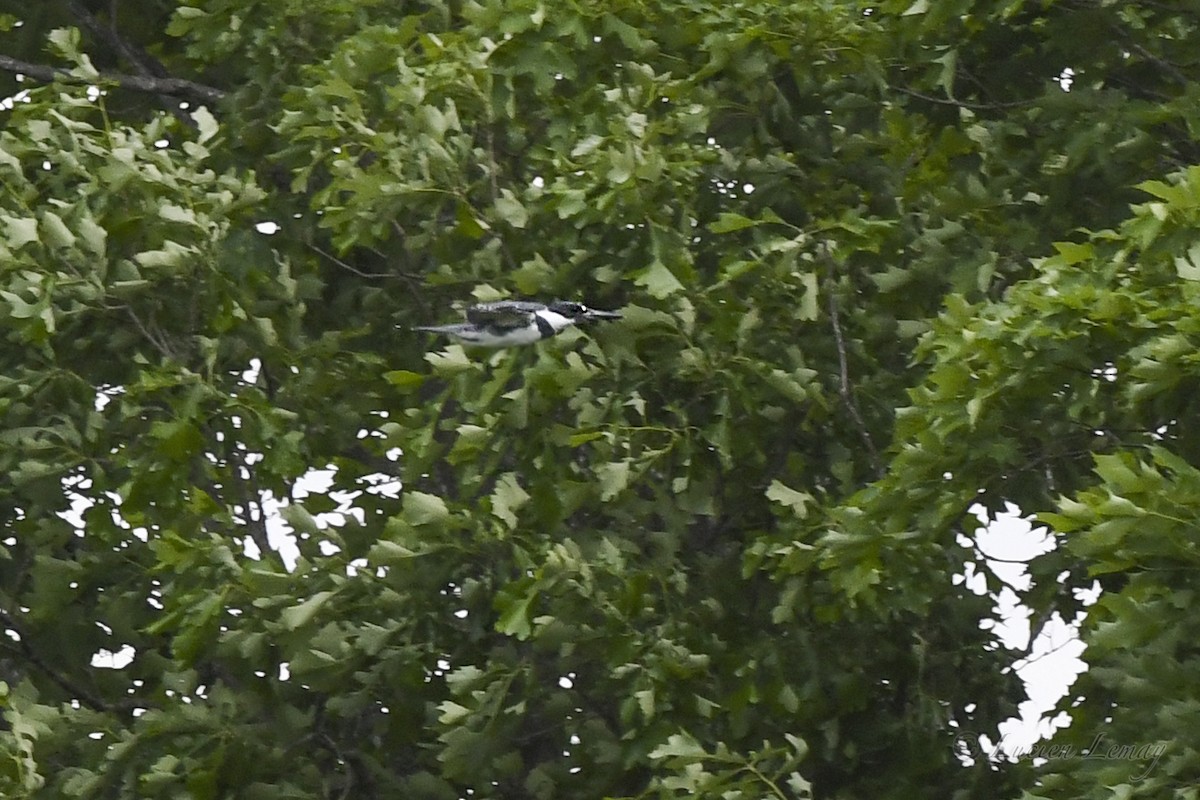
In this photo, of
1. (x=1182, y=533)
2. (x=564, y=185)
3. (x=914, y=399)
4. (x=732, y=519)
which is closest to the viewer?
(x=1182, y=533)

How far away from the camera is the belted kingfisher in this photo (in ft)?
28.6

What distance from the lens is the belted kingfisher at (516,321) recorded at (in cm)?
871

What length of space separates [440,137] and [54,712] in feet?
9.54

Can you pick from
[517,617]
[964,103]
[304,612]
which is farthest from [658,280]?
[304,612]

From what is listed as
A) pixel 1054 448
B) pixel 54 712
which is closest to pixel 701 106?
pixel 1054 448

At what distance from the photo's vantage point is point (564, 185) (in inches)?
360

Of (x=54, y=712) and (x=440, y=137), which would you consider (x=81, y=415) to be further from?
(x=440, y=137)

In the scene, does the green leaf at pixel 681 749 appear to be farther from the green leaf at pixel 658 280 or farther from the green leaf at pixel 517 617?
the green leaf at pixel 658 280

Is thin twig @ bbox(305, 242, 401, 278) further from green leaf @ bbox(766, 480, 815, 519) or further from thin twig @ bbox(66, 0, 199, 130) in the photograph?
green leaf @ bbox(766, 480, 815, 519)

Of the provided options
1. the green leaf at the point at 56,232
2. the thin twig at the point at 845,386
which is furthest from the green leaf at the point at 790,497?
the green leaf at the point at 56,232

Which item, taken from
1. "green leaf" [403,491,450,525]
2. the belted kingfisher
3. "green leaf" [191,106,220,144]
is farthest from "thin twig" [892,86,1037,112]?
"green leaf" [191,106,220,144]

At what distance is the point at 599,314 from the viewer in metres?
8.64

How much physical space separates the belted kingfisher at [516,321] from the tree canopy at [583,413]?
156 millimetres

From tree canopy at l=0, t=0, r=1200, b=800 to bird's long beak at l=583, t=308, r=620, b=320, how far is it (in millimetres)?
133
